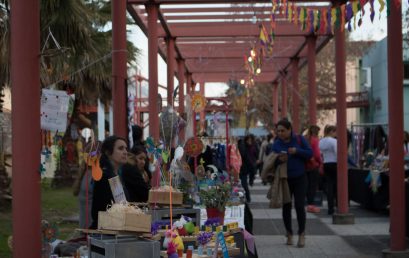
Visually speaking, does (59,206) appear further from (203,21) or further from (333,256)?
(333,256)

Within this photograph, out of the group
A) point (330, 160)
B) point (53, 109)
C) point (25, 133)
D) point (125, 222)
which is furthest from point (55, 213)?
point (125, 222)

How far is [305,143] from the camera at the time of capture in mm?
9492

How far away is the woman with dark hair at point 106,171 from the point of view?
579 centimetres

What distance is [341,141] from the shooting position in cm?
1255

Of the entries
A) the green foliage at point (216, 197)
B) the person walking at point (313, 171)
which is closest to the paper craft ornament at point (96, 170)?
the green foliage at point (216, 197)

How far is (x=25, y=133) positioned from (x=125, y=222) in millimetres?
1410

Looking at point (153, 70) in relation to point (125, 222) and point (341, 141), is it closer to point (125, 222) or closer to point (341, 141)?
point (341, 141)

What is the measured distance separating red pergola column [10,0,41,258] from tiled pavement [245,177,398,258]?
4.44 meters

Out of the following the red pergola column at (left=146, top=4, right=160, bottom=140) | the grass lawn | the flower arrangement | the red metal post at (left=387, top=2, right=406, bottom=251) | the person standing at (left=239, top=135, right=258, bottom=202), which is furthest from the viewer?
the person standing at (left=239, top=135, right=258, bottom=202)

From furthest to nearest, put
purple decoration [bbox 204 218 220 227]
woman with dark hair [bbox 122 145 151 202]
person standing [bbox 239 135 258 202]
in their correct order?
person standing [bbox 239 135 258 202]
woman with dark hair [bbox 122 145 151 202]
purple decoration [bbox 204 218 220 227]

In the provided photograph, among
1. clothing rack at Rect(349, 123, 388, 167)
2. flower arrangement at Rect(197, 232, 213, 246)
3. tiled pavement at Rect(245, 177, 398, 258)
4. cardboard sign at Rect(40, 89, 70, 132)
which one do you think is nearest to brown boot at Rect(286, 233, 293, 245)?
tiled pavement at Rect(245, 177, 398, 258)

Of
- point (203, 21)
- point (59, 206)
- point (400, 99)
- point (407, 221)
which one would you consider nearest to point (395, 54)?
point (400, 99)

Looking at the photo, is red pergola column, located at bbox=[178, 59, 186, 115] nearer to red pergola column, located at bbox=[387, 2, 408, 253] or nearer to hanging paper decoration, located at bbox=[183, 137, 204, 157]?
hanging paper decoration, located at bbox=[183, 137, 204, 157]

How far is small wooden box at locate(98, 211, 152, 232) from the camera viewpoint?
4.43 metres
